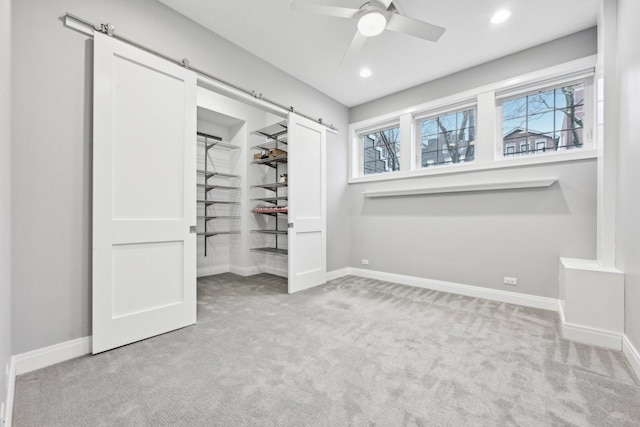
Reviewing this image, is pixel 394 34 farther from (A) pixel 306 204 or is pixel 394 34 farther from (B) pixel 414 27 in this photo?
(A) pixel 306 204

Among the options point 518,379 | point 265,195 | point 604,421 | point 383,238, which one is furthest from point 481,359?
point 265,195

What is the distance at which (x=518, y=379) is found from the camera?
1.69 metres

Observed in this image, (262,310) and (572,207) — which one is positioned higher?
(572,207)

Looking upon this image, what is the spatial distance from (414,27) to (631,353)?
9.48 ft

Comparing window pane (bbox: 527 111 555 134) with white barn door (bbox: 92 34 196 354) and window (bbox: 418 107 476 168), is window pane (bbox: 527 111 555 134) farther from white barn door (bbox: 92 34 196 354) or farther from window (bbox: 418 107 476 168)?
white barn door (bbox: 92 34 196 354)

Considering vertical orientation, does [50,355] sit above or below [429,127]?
below

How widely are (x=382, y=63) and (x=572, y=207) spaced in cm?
271

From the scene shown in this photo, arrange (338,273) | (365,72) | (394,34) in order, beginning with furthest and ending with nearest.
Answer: (338,273) < (365,72) < (394,34)

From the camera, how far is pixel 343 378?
1.69 metres

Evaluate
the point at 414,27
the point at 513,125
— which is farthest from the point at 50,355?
the point at 513,125

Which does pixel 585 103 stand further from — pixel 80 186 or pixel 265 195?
pixel 80 186

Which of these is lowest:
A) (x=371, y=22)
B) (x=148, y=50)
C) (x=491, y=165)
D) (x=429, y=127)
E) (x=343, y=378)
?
(x=343, y=378)

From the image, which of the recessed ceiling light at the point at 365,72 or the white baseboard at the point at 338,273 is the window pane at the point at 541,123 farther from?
the white baseboard at the point at 338,273

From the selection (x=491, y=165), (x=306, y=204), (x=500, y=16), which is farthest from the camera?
(x=306, y=204)
